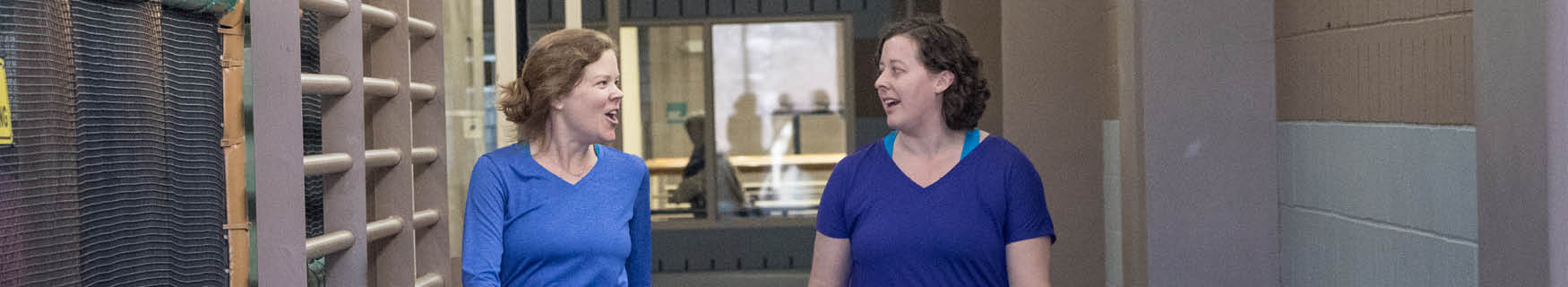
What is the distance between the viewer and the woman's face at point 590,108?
2.33 metres

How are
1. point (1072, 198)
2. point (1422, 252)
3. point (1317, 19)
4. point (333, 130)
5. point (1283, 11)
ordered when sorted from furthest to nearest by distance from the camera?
point (1072, 198), point (1283, 11), point (1317, 19), point (333, 130), point (1422, 252)

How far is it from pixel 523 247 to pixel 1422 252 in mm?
1473

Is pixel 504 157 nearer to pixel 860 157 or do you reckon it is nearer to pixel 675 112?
pixel 860 157

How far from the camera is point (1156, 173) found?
10.2 ft

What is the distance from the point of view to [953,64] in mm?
2391

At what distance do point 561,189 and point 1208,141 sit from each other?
5.04 feet

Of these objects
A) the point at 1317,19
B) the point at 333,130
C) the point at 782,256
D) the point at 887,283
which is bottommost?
the point at 782,256

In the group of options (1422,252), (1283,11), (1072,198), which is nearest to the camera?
(1422,252)

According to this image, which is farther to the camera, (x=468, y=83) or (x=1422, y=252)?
(x=468, y=83)

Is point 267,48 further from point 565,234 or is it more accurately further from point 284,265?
point 565,234

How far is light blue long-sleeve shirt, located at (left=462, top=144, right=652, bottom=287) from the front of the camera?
7.24 feet

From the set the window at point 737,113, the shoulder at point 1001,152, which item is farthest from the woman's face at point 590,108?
the window at point 737,113

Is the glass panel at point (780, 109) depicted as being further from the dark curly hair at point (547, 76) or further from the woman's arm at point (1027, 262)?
the woman's arm at point (1027, 262)

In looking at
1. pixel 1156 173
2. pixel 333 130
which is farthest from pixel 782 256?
pixel 333 130
